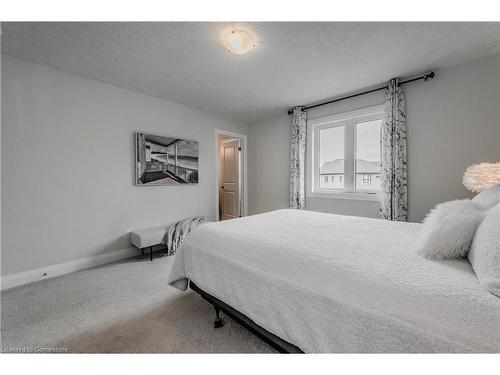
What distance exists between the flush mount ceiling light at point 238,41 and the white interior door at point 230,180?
283 centimetres

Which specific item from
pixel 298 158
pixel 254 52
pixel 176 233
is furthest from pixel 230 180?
pixel 254 52

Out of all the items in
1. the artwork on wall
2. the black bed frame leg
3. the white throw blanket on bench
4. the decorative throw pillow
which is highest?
the artwork on wall

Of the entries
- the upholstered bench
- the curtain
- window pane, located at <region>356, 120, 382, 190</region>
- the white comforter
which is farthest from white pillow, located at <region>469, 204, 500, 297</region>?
the upholstered bench

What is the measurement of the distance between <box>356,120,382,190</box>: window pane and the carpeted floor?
2.79 m

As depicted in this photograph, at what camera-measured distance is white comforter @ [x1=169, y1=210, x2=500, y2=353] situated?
0.69 m

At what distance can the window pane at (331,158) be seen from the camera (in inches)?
136

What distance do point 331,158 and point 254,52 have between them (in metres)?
2.24

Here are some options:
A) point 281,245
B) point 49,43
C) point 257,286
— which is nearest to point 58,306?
point 257,286

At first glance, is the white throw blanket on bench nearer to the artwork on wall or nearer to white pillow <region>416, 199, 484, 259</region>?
the artwork on wall

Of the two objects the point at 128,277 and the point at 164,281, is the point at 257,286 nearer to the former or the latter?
the point at 164,281

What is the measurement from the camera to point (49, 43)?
6.25ft

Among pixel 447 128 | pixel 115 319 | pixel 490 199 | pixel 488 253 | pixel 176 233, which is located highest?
pixel 447 128

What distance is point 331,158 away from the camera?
3580 millimetres

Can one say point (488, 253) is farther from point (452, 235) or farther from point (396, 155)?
point (396, 155)
